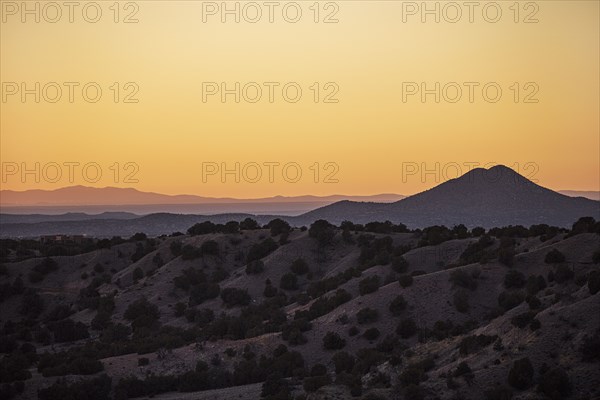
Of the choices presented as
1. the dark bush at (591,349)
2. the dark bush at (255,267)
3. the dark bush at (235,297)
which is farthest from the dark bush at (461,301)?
the dark bush at (255,267)

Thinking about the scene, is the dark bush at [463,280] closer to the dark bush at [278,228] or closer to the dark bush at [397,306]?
the dark bush at [397,306]

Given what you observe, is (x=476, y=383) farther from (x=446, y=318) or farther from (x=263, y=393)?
(x=446, y=318)

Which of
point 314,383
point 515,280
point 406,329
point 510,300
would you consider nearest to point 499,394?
point 314,383

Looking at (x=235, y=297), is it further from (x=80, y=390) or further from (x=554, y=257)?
(x=80, y=390)

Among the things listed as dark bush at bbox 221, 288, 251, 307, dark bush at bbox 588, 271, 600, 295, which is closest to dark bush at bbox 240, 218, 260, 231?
dark bush at bbox 221, 288, 251, 307

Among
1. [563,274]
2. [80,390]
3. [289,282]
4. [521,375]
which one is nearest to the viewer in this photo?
[521,375]

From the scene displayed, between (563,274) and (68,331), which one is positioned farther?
(68,331)

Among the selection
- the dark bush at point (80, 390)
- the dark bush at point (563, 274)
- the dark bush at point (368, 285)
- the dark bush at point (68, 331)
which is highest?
the dark bush at point (563, 274)

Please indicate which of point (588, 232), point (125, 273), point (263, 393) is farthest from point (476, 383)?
point (125, 273)
